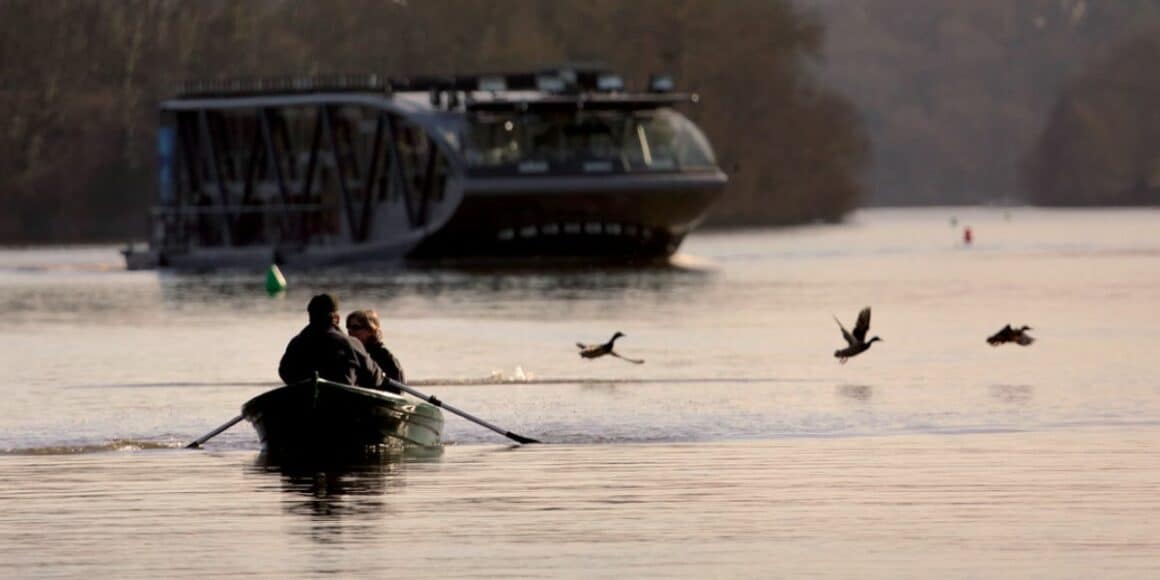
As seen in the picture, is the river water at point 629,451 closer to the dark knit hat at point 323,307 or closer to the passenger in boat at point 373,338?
the passenger in boat at point 373,338

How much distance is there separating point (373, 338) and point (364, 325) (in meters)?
0.24

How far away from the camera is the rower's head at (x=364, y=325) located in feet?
104

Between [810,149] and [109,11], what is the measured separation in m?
50.7

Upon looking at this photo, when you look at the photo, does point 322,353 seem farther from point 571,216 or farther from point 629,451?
point 571,216

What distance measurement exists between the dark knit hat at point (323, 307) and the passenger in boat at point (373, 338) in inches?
47.0

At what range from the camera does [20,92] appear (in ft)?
524

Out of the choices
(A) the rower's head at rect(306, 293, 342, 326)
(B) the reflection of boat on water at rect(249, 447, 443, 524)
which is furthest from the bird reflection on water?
(A) the rower's head at rect(306, 293, 342, 326)

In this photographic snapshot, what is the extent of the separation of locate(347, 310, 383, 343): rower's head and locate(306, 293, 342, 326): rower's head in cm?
122

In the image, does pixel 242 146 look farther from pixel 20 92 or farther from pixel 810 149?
pixel 810 149

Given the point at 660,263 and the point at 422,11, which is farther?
the point at 422,11

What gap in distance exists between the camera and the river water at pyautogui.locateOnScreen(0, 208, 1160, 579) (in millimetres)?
23344

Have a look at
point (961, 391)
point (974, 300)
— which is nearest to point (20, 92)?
point (974, 300)

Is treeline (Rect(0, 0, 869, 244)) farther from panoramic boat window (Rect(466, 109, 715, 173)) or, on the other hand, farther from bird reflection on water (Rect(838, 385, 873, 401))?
bird reflection on water (Rect(838, 385, 873, 401))

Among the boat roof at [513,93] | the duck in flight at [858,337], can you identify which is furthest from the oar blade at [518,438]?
the boat roof at [513,93]
